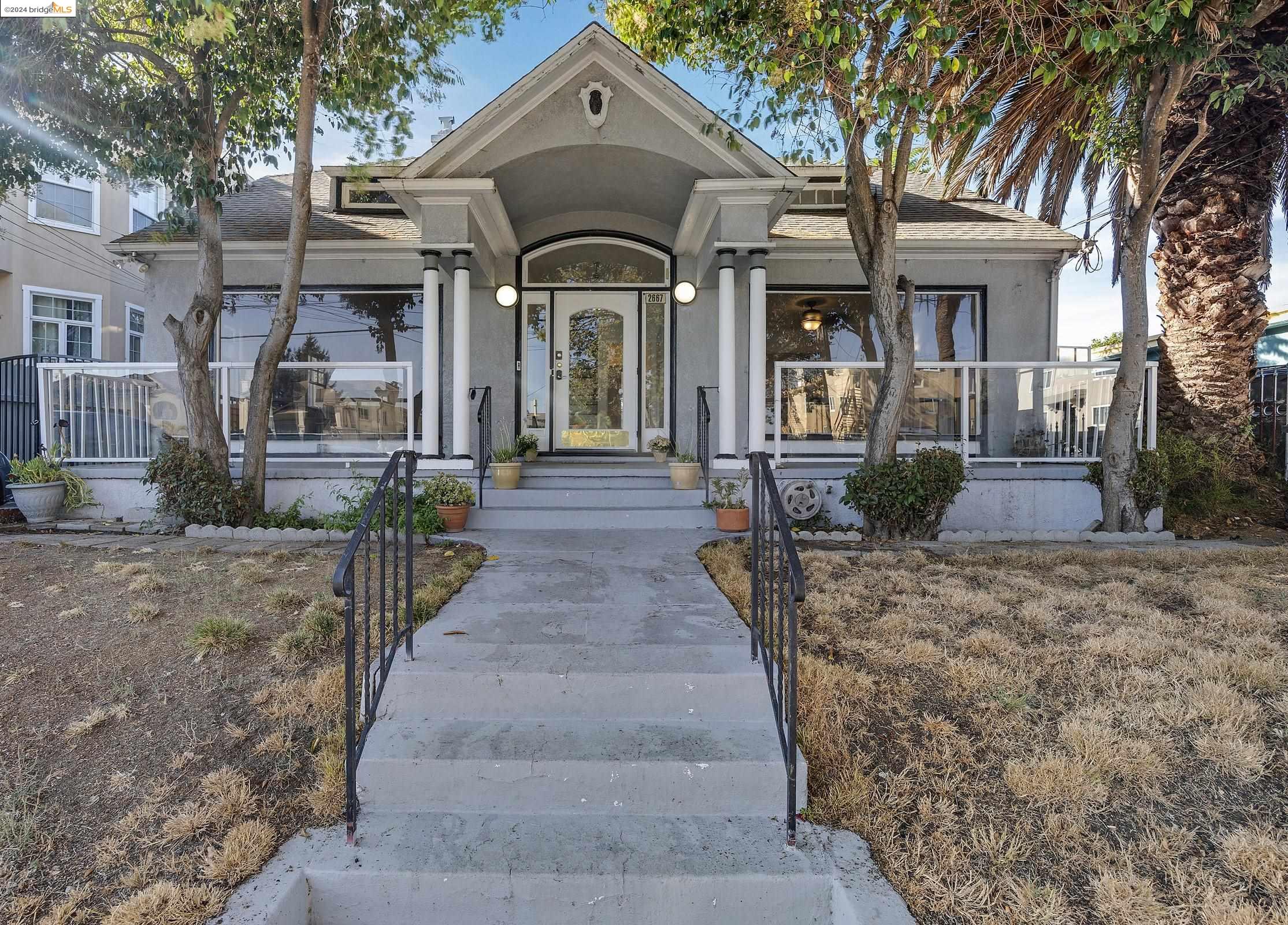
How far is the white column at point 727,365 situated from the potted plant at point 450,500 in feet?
8.26

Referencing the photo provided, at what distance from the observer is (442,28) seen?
22.7 feet

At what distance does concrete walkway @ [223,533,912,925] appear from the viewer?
1922 mm

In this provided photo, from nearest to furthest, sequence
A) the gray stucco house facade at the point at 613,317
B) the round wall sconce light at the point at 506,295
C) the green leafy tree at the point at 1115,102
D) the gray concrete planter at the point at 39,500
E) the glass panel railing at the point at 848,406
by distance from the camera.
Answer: the green leafy tree at the point at 1115,102 < the gray concrete planter at the point at 39,500 < the glass panel railing at the point at 848,406 < the gray stucco house facade at the point at 613,317 < the round wall sconce light at the point at 506,295

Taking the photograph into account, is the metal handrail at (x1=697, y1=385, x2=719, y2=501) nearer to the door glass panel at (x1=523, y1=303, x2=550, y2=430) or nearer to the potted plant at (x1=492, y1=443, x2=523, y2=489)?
the potted plant at (x1=492, y1=443, x2=523, y2=489)

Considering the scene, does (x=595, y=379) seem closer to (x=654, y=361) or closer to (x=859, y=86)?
(x=654, y=361)

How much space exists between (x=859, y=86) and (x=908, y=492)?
324 cm

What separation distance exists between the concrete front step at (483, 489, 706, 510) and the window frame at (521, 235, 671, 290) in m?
3.16

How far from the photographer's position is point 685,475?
6.49m

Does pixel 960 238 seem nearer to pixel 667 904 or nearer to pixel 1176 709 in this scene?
pixel 1176 709

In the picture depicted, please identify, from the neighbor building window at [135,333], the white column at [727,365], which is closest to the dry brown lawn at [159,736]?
the white column at [727,365]

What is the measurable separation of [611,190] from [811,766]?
6.58 metres

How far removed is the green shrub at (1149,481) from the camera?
6.13 m

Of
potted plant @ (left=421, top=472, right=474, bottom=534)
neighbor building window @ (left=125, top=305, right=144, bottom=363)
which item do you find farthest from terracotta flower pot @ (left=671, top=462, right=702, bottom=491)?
neighbor building window @ (left=125, top=305, right=144, bottom=363)

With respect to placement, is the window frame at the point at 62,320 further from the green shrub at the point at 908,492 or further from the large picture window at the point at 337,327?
the green shrub at the point at 908,492
